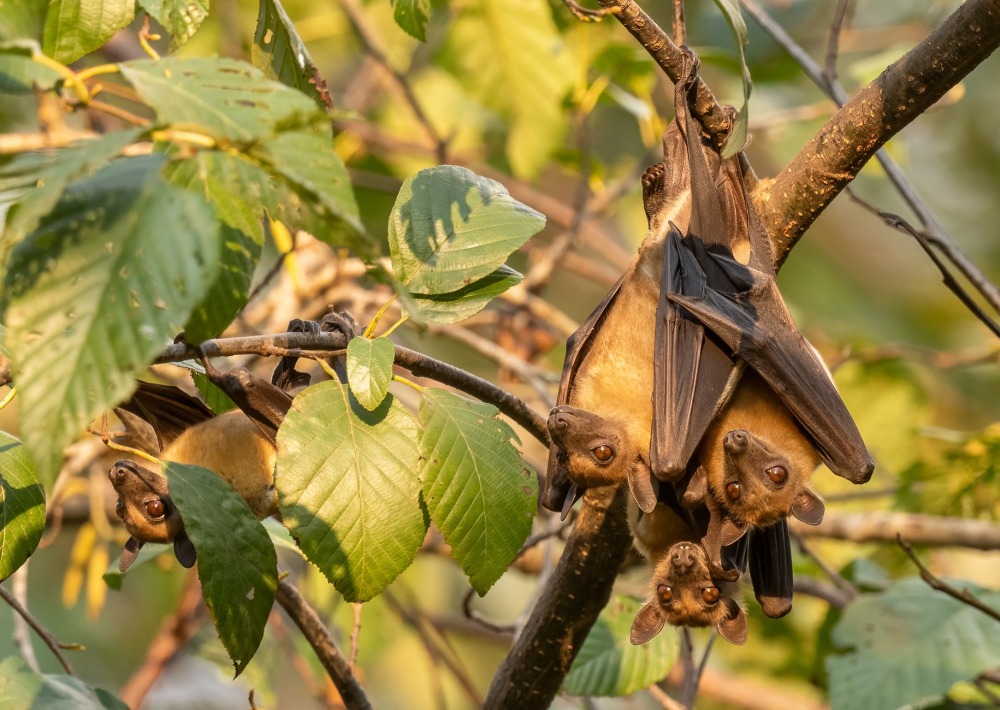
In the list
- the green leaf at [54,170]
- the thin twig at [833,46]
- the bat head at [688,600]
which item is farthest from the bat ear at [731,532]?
the green leaf at [54,170]

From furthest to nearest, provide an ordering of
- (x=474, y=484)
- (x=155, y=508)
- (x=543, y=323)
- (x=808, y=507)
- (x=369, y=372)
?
(x=543, y=323) < (x=155, y=508) < (x=808, y=507) < (x=474, y=484) < (x=369, y=372)

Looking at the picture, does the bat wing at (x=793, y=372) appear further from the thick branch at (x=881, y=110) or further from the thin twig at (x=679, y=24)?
the thin twig at (x=679, y=24)

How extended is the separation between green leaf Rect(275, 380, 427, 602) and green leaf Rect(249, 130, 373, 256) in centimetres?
76

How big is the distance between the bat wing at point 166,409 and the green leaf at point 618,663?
185 cm

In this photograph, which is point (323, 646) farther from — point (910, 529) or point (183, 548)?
point (910, 529)

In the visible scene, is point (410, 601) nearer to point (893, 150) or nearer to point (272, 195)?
point (893, 150)

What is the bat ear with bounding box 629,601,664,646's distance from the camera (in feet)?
12.4

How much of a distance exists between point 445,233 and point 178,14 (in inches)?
34.6

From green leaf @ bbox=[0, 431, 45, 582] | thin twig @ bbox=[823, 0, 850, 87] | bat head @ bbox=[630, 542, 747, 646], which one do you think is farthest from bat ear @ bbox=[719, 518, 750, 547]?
green leaf @ bbox=[0, 431, 45, 582]

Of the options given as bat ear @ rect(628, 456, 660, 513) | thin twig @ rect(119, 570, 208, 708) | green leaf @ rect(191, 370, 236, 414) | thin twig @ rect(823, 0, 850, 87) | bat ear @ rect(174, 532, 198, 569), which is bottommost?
thin twig @ rect(119, 570, 208, 708)

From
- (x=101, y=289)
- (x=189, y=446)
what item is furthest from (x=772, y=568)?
(x=101, y=289)

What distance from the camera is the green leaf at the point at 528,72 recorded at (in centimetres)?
670

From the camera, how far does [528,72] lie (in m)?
6.81

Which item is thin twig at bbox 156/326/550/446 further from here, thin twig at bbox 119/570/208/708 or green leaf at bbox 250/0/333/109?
thin twig at bbox 119/570/208/708
